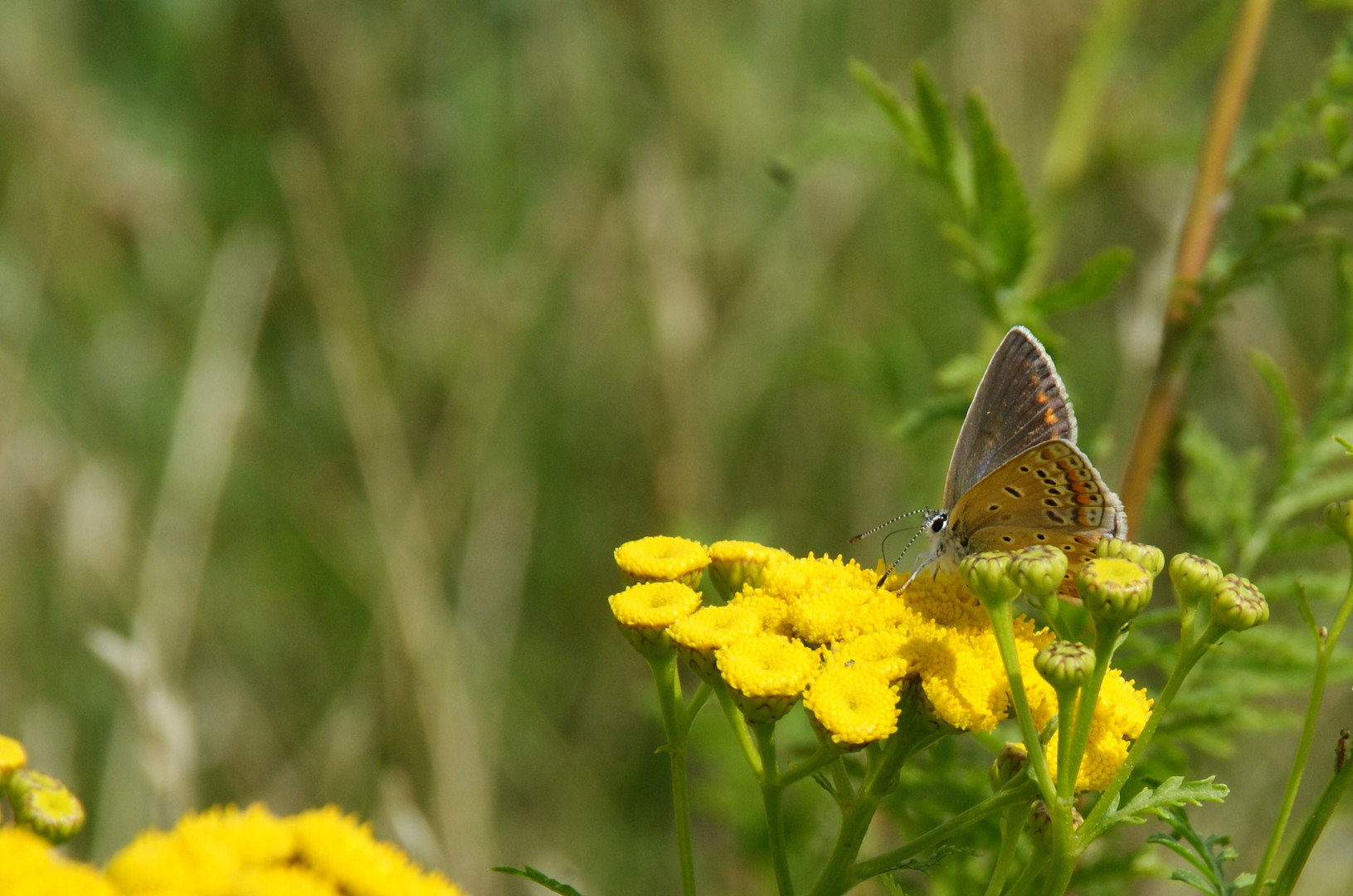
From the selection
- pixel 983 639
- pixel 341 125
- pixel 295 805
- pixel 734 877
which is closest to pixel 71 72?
pixel 341 125

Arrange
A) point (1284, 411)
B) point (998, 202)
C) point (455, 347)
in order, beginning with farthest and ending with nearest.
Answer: point (455, 347) < point (1284, 411) < point (998, 202)

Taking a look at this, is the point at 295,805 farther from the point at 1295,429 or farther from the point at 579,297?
the point at 1295,429

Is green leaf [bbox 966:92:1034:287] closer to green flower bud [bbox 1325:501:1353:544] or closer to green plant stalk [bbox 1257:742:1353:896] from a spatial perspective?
green flower bud [bbox 1325:501:1353:544]

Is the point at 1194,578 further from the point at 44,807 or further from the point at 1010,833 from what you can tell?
the point at 44,807

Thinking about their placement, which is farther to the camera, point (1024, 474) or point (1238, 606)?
point (1024, 474)

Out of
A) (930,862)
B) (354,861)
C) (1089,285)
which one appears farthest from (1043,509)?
(354,861)

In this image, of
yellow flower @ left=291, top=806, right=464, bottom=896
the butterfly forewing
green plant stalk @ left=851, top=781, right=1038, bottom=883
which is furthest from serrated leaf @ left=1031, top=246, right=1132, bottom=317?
yellow flower @ left=291, top=806, right=464, bottom=896

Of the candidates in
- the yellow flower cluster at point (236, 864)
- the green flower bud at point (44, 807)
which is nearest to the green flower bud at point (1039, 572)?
the yellow flower cluster at point (236, 864)
